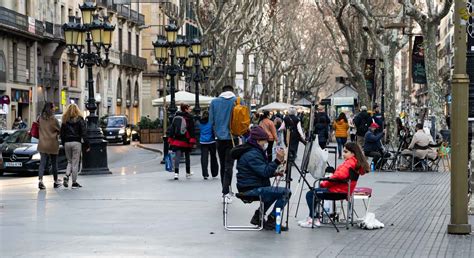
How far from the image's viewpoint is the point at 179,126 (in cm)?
2098

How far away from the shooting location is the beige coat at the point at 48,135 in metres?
18.2

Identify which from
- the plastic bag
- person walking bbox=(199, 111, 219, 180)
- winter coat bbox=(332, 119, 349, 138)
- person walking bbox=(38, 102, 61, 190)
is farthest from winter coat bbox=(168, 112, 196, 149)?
winter coat bbox=(332, 119, 349, 138)

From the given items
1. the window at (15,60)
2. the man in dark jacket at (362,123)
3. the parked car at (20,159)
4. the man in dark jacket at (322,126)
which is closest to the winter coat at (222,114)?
the parked car at (20,159)

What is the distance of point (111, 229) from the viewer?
11750 mm

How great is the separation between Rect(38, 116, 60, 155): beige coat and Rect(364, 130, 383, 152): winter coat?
30.1 feet

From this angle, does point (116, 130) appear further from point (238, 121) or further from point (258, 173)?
point (258, 173)

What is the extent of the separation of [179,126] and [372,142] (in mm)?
6134

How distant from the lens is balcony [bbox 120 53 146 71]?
248 feet

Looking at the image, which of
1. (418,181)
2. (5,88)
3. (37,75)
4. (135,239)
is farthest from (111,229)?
(37,75)

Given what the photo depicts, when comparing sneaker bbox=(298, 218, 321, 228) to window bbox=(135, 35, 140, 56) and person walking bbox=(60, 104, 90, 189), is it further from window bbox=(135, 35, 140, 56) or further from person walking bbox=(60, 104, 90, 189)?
window bbox=(135, 35, 140, 56)

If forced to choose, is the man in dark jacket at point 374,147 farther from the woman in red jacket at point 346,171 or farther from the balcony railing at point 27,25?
the balcony railing at point 27,25

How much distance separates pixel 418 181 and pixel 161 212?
9161 millimetres

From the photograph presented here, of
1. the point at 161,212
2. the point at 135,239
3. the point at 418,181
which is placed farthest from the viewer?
the point at 418,181

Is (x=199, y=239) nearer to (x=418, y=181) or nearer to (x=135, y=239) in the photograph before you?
(x=135, y=239)
